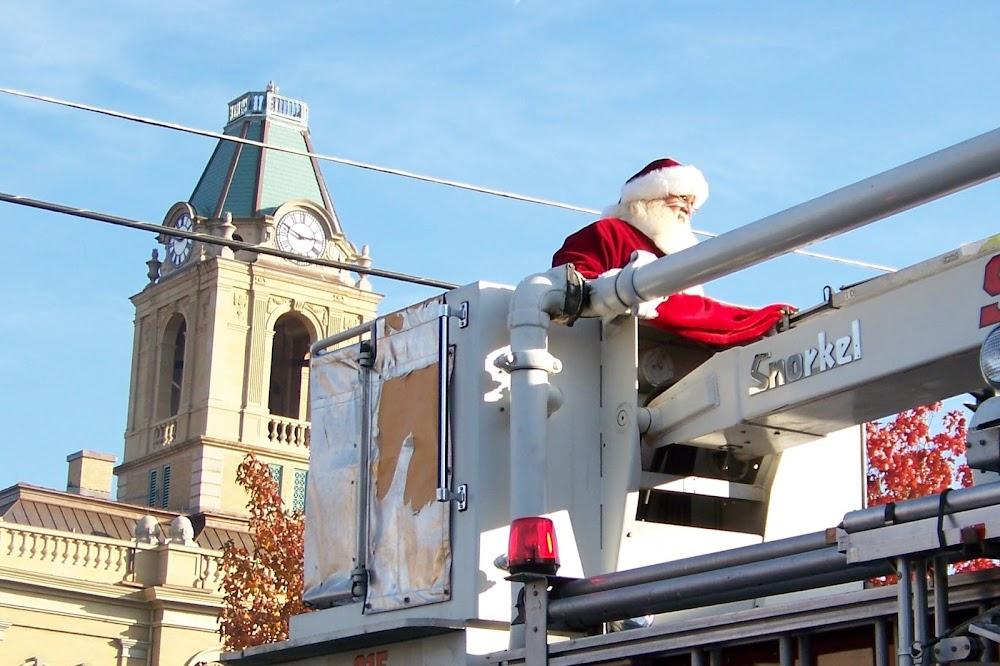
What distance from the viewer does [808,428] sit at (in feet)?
22.7

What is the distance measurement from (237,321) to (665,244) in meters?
61.6

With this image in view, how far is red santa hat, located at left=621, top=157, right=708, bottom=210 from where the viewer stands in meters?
7.89

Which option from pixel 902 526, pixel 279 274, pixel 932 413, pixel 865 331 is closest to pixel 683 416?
pixel 865 331

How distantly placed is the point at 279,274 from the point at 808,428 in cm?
6365

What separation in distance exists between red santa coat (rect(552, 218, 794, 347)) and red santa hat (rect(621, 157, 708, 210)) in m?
0.39

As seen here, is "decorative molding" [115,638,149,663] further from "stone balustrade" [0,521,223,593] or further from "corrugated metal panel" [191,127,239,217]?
"corrugated metal panel" [191,127,239,217]

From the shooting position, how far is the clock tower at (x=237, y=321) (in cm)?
6688

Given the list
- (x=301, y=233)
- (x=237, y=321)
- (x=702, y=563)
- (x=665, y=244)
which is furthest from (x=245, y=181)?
(x=702, y=563)

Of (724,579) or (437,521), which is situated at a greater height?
(437,521)

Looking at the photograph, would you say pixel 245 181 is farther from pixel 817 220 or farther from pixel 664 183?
pixel 817 220

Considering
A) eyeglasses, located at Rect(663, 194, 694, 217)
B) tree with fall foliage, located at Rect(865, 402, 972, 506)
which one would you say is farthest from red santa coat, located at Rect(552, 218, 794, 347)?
tree with fall foliage, located at Rect(865, 402, 972, 506)

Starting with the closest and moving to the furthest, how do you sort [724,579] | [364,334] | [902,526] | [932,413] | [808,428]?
[902,526] → [724,579] → [808,428] → [364,334] → [932,413]

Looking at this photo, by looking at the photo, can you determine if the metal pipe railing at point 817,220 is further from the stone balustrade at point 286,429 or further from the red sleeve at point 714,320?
the stone balustrade at point 286,429

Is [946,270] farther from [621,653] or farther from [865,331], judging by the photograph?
[621,653]
